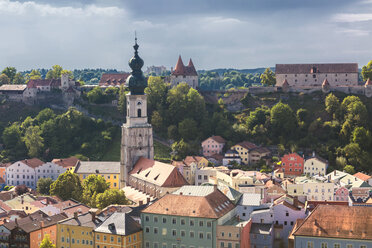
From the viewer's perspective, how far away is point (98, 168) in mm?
104000

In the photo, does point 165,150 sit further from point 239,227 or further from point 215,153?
point 239,227

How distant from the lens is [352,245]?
184ft

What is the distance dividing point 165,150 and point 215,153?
378 inches

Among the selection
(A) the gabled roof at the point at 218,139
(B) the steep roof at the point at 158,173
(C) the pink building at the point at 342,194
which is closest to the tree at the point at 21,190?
(B) the steep roof at the point at 158,173

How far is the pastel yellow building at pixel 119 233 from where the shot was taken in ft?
201

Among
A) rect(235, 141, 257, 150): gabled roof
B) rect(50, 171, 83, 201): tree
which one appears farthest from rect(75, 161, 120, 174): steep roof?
rect(235, 141, 257, 150): gabled roof

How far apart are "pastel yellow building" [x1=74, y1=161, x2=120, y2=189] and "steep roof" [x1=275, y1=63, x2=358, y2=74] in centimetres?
4709

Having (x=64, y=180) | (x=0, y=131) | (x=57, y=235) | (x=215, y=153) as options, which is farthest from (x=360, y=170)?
(x=0, y=131)

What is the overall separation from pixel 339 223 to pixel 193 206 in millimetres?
14206

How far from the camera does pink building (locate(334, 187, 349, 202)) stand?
81.8 m

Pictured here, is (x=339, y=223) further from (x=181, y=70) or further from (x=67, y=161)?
(x=181, y=70)

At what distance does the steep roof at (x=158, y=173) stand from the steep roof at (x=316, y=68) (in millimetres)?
52148

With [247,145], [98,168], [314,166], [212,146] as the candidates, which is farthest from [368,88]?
[98,168]

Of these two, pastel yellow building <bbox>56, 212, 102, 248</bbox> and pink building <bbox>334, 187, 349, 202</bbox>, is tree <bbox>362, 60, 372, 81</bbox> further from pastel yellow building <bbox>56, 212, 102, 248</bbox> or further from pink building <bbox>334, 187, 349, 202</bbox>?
pastel yellow building <bbox>56, 212, 102, 248</bbox>
